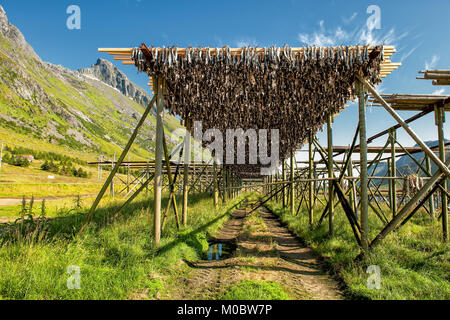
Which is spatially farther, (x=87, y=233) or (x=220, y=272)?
(x=87, y=233)

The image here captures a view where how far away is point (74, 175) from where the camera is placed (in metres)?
50.7

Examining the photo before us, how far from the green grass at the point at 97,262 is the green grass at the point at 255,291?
116 cm

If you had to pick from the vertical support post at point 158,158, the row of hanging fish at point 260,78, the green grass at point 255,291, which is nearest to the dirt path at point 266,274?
the green grass at point 255,291

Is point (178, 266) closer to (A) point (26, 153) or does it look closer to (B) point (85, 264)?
(B) point (85, 264)

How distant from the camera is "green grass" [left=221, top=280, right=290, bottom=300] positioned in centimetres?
324

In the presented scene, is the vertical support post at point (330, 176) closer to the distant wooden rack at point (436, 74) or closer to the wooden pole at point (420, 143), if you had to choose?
the wooden pole at point (420, 143)

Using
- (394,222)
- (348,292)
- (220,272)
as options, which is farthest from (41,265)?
(394,222)

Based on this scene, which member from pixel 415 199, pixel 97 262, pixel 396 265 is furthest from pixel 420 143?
pixel 97 262

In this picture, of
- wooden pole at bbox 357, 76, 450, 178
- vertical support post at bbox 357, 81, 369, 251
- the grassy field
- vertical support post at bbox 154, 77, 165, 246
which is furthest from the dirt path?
wooden pole at bbox 357, 76, 450, 178

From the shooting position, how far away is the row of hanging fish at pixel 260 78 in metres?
4.76

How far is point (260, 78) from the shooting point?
538 cm

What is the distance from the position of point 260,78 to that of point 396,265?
15.6 feet
